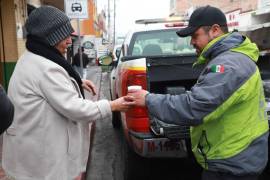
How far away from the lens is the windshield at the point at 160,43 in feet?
18.4

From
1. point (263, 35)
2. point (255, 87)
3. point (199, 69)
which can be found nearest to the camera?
point (255, 87)

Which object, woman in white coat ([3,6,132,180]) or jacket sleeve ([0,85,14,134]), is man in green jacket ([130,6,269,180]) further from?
jacket sleeve ([0,85,14,134])

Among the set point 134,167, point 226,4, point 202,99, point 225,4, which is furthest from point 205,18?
point 225,4

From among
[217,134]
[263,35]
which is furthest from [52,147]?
[263,35]

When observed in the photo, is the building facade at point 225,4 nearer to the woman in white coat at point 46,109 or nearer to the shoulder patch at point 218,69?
the woman in white coat at point 46,109

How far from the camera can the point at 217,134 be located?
227cm

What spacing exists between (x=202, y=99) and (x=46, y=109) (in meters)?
0.88

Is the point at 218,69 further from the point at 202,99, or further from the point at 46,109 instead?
the point at 46,109

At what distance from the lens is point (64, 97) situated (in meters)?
2.30

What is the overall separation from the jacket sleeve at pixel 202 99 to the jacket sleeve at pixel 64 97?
42 centimetres

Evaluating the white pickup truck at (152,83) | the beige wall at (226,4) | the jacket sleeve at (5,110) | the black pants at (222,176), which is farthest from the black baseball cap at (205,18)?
the beige wall at (226,4)

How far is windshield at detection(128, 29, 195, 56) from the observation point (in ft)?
18.4

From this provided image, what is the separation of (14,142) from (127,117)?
2021mm

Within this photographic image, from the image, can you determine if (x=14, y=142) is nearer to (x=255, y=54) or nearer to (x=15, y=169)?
(x=15, y=169)
